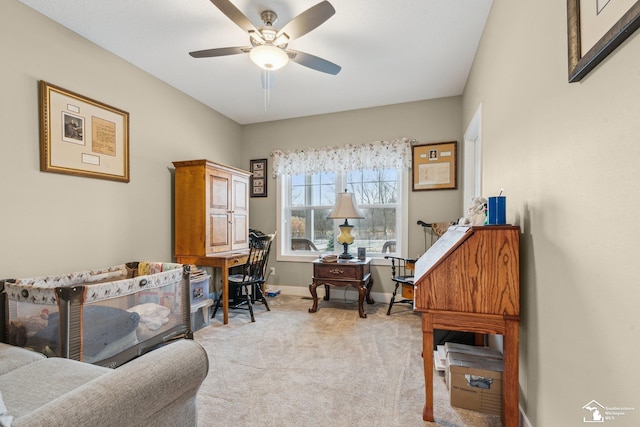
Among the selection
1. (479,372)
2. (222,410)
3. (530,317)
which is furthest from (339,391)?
(530,317)

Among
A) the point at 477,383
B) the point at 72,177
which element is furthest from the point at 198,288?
the point at 477,383

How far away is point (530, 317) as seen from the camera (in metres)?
1.42

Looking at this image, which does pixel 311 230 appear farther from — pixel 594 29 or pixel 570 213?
pixel 594 29

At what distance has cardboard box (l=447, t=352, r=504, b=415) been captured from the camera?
1.62 metres

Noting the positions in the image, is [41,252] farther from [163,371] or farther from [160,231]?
[163,371]

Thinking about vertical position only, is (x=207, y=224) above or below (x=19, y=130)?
below

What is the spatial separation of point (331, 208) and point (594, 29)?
353 centimetres

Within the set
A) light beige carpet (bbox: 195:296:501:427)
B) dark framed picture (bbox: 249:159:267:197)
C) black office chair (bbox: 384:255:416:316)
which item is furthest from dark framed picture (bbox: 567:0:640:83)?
dark framed picture (bbox: 249:159:267:197)

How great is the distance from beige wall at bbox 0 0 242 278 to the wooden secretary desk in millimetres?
2725

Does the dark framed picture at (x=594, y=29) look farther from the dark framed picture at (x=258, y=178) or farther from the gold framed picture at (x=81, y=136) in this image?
the dark framed picture at (x=258, y=178)

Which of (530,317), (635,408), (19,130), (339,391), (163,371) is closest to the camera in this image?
(635,408)

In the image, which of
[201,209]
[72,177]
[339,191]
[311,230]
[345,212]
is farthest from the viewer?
[311,230]

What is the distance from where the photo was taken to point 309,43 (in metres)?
2.56

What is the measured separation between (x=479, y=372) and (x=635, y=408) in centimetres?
101
